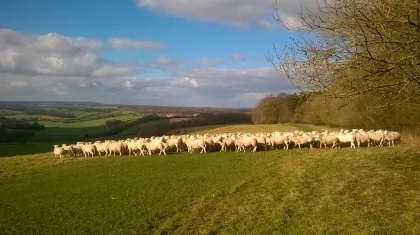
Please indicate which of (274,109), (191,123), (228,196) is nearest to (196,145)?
(228,196)

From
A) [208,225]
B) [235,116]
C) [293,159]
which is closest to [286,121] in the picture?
[235,116]

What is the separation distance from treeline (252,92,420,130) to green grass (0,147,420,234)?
2466 millimetres

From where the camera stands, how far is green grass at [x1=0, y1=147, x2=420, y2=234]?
1038cm

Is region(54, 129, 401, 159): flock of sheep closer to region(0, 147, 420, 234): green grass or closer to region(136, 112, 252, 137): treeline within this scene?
region(0, 147, 420, 234): green grass

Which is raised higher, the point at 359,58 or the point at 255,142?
the point at 359,58

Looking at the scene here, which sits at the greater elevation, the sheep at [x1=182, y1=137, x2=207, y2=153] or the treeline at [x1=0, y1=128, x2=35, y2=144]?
the sheep at [x1=182, y1=137, x2=207, y2=153]

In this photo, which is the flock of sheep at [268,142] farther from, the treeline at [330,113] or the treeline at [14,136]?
the treeline at [14,136]

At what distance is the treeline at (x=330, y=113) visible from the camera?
16203 millimetres

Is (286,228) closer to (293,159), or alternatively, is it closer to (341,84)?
(341,84)

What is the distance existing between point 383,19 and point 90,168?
50.1 ft

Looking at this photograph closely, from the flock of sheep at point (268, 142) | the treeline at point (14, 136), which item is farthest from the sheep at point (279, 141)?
the treeline at point (14, 136)

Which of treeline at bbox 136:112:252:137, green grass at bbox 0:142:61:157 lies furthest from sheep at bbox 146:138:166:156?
treeline at bbox 136:112:252:137

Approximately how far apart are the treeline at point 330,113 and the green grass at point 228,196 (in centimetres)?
247

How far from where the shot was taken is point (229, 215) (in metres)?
11.3
